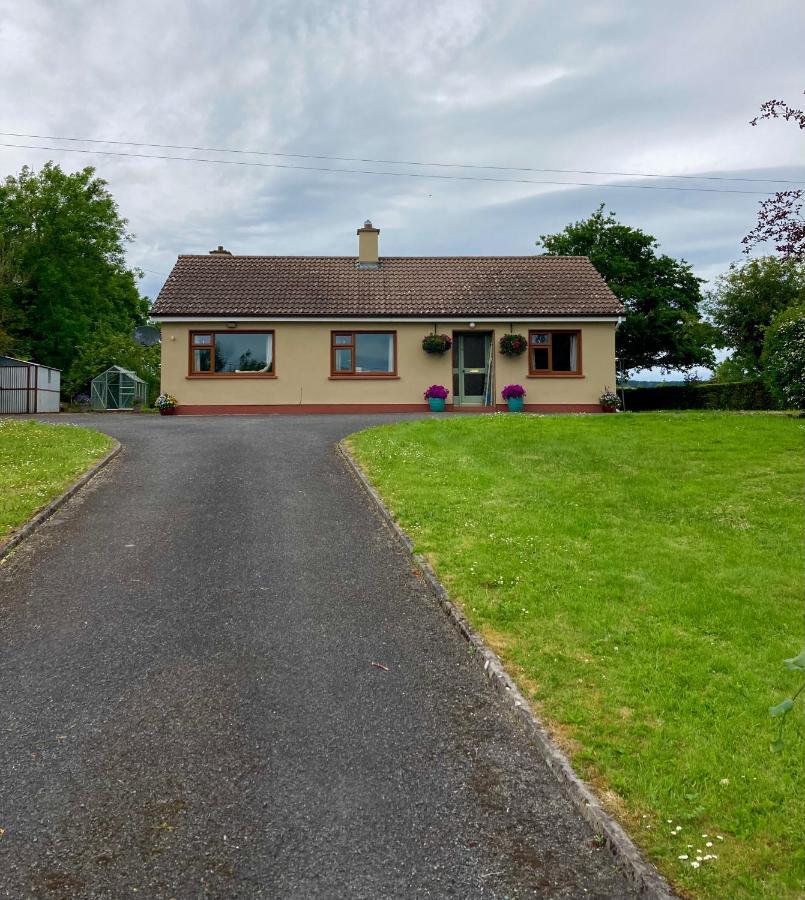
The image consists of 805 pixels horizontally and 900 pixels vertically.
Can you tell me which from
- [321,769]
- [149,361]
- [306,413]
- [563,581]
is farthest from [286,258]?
[321,769]

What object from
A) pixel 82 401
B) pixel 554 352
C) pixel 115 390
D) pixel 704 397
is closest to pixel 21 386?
pixel 115 390

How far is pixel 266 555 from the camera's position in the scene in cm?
741

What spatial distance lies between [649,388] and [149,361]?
2636 cm

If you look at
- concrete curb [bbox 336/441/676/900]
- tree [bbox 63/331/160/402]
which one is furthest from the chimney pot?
concrete curb [bbox 336/441/676/900]

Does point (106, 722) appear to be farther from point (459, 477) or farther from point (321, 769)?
point (459, 477)

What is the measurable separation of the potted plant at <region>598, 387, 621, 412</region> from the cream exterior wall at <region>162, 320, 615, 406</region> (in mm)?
263

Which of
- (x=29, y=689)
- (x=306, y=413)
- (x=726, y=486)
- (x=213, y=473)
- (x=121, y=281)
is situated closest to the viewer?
(x=29, y=689)

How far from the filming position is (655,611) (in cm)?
546

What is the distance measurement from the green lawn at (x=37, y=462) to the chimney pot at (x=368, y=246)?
13.0 m

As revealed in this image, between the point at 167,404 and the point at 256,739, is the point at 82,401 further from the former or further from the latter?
the point at 256,739

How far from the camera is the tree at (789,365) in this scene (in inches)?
672

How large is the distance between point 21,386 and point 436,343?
16037 millimetres

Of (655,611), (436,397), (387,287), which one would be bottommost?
(655,611)

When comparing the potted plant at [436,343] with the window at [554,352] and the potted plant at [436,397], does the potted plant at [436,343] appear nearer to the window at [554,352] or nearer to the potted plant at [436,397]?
the potted plant at [436,397]
